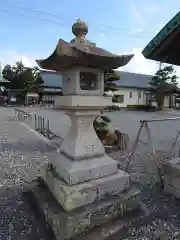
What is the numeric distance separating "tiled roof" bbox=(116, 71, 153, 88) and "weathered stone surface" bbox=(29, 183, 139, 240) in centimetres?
3234

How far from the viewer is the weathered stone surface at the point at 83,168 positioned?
2.28 m

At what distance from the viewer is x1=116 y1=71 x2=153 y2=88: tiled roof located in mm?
35062

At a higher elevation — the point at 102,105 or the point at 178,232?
the point at 102,105

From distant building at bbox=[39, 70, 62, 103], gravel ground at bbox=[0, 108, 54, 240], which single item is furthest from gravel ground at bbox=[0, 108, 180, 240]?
distant building at bbox=[39, 70, 62, 103]

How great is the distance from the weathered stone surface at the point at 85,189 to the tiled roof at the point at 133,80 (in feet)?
106

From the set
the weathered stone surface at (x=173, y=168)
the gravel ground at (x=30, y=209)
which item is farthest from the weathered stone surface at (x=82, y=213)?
the weathered stone surface at (x=173, y=168)

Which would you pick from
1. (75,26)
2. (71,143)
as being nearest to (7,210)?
(71,143)

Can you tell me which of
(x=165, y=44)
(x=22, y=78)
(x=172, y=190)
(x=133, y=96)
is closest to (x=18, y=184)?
(x=172, y=190)

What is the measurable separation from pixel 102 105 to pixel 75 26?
1.03 meters

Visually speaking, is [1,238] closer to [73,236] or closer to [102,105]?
[73,236]

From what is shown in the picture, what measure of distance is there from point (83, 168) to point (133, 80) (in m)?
37.3

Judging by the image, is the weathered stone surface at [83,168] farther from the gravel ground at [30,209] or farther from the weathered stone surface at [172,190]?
the weathered stone surface at [172,190]

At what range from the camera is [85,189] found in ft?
7.35

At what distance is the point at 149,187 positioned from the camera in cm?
341
